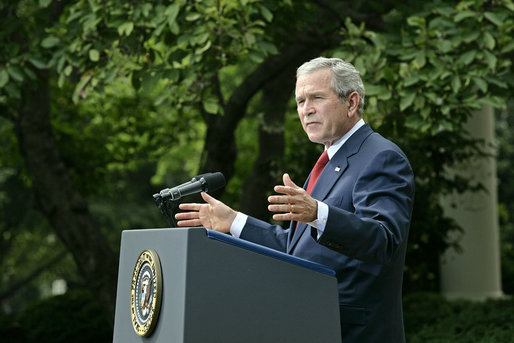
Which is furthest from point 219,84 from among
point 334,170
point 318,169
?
point 334,170

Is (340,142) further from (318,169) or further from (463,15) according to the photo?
(463,15)

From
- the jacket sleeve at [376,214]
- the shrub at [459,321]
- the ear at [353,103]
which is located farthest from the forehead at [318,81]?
the shrub at [459,321]

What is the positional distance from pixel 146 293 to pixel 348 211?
29.8 inches

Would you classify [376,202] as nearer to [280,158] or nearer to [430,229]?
[280,158]

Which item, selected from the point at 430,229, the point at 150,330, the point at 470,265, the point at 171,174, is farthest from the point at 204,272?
the point at 171,174

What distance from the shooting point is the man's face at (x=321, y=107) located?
2881mm

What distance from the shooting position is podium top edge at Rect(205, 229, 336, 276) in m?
2.28

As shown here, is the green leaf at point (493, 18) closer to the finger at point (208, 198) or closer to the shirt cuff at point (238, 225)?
the shirt cuff at point (238, 225)

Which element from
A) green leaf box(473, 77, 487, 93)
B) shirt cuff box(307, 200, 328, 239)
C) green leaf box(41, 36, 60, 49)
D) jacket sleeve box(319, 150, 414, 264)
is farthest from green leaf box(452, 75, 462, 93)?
shirt cuff box(307, 200, 328, 239)

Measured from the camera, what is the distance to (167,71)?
18.9 feet

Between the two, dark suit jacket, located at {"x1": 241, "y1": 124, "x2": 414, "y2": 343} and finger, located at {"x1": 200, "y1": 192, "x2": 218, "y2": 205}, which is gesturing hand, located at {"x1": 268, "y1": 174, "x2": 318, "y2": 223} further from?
finger, located at {"x1": 200, "y1": 192, "x2": 218, "y2": 205}

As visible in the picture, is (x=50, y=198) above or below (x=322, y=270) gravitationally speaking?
above

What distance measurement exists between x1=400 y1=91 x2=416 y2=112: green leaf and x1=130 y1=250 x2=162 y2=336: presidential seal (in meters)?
3.38

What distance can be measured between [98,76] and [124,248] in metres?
3.56
